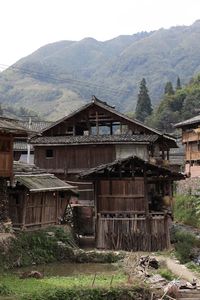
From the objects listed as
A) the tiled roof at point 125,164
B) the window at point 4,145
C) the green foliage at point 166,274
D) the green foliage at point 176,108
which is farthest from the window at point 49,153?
the green foliage at point 176,108

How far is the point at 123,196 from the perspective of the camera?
1212 inches

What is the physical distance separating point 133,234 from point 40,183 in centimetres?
631

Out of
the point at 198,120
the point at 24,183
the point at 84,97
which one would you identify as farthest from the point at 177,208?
the point at 84,97

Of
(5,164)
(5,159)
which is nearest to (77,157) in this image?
(5,159)

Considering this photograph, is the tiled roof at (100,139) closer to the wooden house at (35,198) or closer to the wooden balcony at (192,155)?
the wooden house at (35,198)

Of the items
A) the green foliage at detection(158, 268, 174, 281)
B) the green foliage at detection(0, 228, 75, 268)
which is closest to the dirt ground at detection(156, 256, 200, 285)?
the green foliage at detection(158, 268, 174, 281)

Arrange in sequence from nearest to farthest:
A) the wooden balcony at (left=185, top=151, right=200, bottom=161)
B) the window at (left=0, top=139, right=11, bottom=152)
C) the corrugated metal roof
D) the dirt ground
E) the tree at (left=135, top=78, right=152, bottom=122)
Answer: the dirt ground, the window at (left=0, top=139, right=11, bottom=152), the corrugated metal roof, the wooden balcony at (left=185, top=151, right=200, bottom=161), the tree at (left=135, top=78, right=152, bottom=122)

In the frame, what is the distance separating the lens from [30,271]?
22500mm

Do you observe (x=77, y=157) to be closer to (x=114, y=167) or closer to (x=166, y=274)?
(x=114, y=167)

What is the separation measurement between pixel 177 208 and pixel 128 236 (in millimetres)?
14488

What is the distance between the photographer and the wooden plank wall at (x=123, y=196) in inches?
1211

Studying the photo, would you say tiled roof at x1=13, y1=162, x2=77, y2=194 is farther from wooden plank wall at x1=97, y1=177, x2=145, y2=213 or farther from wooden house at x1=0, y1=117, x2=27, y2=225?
wooden plank wall at x1=97, y1=177, x2=145, y2=213

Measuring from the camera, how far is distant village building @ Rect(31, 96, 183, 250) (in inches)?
1197

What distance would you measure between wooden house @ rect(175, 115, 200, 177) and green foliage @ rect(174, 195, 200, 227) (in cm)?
634
